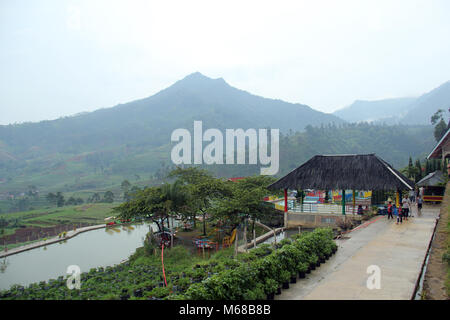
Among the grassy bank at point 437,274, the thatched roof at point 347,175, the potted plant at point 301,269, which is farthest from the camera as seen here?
the thatched roof at point 347,175

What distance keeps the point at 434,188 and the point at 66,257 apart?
25262 mm

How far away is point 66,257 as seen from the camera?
22.8 metres

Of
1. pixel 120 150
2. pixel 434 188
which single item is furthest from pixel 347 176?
pixel 120 150

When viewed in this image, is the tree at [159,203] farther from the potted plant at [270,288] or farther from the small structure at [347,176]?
the potted plant at [270,288]

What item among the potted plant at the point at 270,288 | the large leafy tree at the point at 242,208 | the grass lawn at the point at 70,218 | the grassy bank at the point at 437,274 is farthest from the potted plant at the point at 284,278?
the grass lawn at the point at 70,218

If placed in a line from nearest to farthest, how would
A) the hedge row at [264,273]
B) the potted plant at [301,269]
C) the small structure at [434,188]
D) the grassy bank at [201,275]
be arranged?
the hedge row at [264,273], the grassy bank at [201,275], the potted plant at [301,269], the small structure at [434,188]

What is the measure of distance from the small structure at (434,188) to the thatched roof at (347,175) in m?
5.75

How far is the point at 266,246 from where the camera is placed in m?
10.7

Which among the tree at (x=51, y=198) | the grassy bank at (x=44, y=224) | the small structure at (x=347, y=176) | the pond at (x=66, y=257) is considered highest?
the small structure at (x=347, y=176)

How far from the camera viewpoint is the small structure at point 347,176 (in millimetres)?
18016

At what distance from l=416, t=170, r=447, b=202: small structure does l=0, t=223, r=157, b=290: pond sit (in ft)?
60.9

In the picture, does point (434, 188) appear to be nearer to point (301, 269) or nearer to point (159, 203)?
point (159, 203)

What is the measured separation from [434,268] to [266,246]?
4630mm
